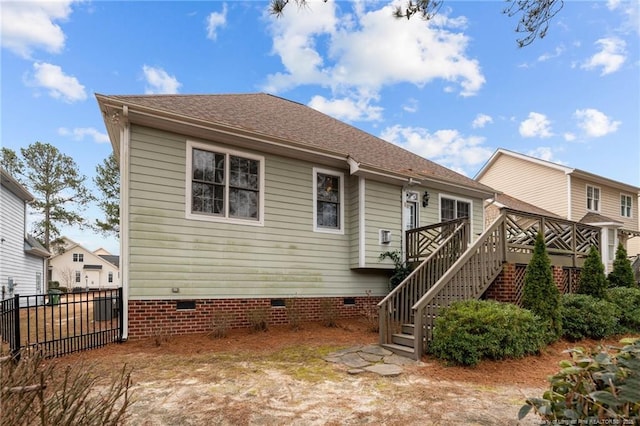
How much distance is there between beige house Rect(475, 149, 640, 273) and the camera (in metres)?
17.7

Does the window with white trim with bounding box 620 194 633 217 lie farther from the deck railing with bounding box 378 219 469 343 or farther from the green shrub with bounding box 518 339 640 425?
the green shrub with bounding box 518 339 640 425

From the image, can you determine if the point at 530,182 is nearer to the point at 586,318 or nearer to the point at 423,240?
the point at 423,240

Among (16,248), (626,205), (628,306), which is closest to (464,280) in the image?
(628,306)

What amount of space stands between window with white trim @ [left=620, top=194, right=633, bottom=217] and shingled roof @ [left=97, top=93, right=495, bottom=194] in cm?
1329

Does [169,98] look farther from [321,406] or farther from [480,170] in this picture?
[480,170]

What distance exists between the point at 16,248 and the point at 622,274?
23.2m

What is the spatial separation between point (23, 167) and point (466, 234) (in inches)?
1227

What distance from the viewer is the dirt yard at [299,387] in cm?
370

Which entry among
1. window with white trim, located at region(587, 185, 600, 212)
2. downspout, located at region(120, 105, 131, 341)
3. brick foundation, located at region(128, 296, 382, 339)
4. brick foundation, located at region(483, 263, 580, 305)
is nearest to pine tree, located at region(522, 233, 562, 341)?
brick foundation, located at region(483, 263, 580, 305)

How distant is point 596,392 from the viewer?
1878 mm

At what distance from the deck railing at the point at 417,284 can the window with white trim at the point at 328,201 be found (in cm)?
274

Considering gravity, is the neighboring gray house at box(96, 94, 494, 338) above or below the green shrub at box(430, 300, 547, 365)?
above

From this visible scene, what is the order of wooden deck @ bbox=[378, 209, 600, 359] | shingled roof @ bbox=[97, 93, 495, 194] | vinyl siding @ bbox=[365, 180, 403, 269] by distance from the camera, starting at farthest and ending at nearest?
vinyl siding @ bbox=[365, 180, 403, 269], shingled roof @ bbox=[97, 93, 495, 194], wooden deck @ bbox=[378, 209, 600, 359]

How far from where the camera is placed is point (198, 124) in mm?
7637
